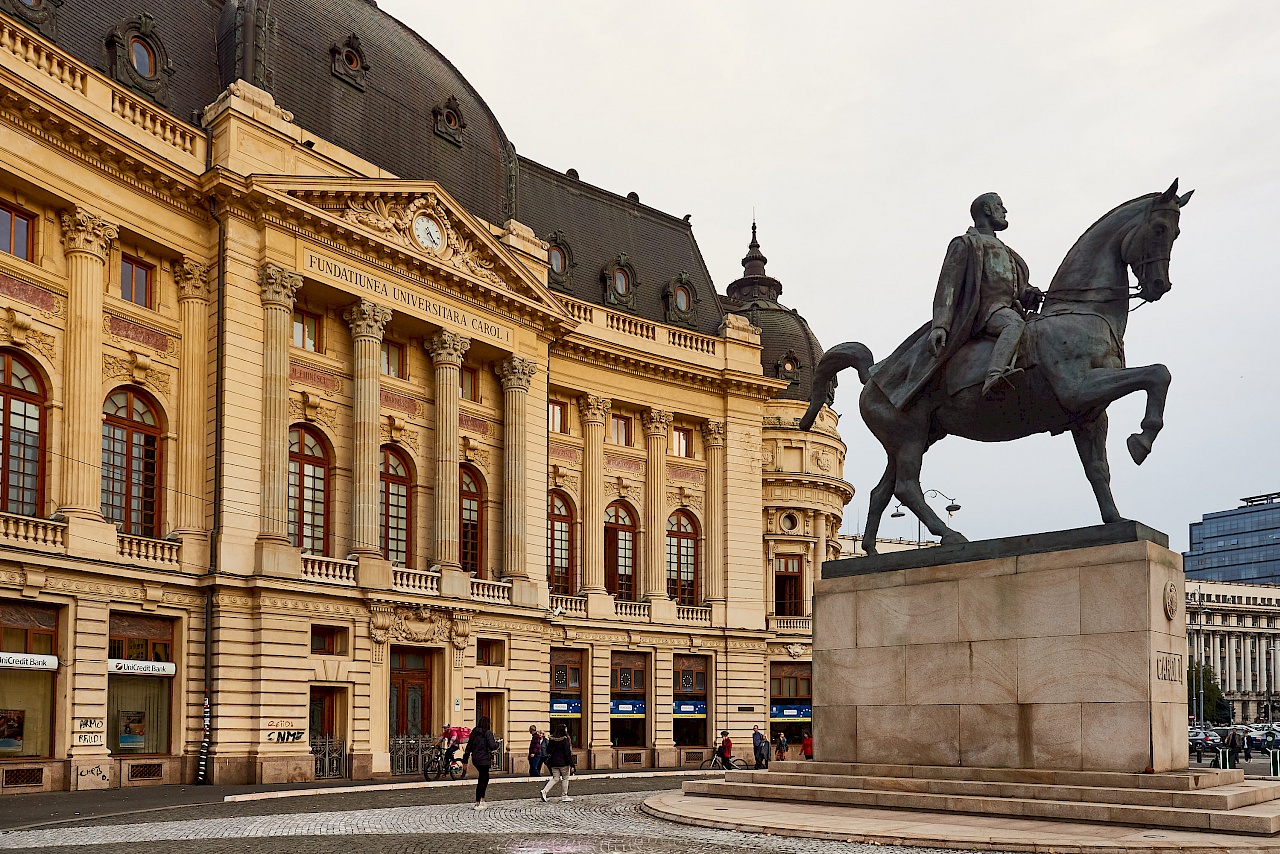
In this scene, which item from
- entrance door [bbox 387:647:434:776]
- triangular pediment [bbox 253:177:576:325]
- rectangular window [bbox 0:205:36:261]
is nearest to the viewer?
rectangular window [bbox 0:205:36:261]

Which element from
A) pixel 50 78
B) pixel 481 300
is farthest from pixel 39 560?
pixel 481 300

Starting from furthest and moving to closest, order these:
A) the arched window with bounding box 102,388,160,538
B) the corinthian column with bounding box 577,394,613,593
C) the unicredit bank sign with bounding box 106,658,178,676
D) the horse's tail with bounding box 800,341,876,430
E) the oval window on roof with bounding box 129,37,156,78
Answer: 1. the corinthian column with bounding box 577,394,613,593
2. the oval window on roof with bounding box 129,37,156,78
3. the arched window with bounding box 102,388,160,538
4. the unicredit bank sign with bounding box 106,658,178,676
5. the horse's tail with bounding box 800,341,876,430

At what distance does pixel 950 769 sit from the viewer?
1989 centimetres

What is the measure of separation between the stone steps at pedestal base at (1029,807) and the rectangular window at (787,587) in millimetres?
45157

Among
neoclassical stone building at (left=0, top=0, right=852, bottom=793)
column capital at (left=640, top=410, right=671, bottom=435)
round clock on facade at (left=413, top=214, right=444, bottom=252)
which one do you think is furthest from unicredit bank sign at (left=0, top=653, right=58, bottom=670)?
column capital at (left=640, top=410, right=671, bottom=435)

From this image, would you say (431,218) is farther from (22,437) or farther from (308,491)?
(22,437)

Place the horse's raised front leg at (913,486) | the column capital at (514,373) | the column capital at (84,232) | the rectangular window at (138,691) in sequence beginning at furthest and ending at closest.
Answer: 1. the column capital at (514,373)
2. the rectangular window at (138,691)
3. the column capital at (84,232)
4. the horse's raised front leg at (913,486)

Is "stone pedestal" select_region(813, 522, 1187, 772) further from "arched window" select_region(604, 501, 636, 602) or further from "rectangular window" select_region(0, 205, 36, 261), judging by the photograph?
"arched window" select_region(604, 501, 636, 602)

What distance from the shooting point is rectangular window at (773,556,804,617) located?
67438mm

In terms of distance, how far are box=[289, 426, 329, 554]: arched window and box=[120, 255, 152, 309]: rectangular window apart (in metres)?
6.48

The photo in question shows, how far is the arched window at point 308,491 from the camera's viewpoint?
43.6 m

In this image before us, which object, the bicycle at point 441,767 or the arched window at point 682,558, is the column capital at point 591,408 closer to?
the arched window at point 682,558

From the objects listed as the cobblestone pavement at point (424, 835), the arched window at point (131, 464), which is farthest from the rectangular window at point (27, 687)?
the cobblestone pavement at point (424, 835)

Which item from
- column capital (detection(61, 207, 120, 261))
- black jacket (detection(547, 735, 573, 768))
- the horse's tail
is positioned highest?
column capital (detection(61, 207, 120, 261))
